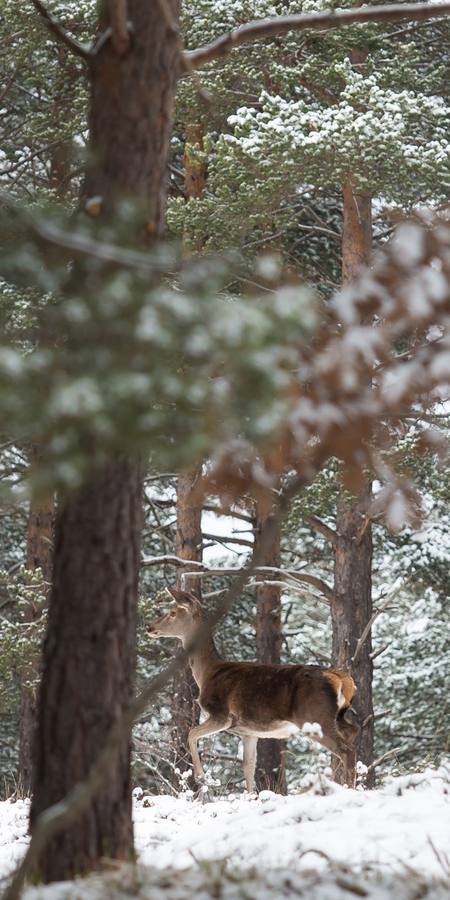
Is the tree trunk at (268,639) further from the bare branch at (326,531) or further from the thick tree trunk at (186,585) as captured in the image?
the bare branch at (326,531)

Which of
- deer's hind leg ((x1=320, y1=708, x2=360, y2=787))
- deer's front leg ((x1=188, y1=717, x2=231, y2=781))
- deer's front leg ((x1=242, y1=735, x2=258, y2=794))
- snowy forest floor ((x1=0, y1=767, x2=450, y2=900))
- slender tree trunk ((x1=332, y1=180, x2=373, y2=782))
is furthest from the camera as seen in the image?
slender tree trunk ((x1=332, y1=180, x2=373, y2=782))

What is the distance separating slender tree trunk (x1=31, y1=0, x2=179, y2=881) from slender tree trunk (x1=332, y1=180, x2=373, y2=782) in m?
9.69

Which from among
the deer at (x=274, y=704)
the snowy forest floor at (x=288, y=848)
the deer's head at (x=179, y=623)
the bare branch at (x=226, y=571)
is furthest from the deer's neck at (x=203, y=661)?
the bare branch at (x=226, y=571)

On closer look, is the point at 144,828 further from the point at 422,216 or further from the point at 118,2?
the point at 118,2

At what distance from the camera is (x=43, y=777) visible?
4.65 meters

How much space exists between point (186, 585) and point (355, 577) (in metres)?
2.44

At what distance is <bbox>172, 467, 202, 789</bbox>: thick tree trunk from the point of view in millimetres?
15156

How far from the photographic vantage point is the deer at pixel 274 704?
10258 mm

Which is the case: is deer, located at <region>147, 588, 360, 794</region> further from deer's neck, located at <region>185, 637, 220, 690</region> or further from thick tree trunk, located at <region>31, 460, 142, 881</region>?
thick tree trunk, located at <region>31, 460, 142, 881</region>

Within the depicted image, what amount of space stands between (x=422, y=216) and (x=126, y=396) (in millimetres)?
3336

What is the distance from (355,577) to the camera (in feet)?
47.6

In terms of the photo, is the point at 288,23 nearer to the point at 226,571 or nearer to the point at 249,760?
the point at 249,760

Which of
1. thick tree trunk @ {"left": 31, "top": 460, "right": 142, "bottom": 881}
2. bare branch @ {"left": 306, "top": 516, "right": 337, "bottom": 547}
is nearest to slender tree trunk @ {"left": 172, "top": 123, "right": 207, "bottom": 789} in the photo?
bare branch @ {"left": 306, "top": 516, "right": 337, "bottom": 547}

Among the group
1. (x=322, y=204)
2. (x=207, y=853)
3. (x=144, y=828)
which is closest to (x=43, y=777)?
(x=207, y=853)
